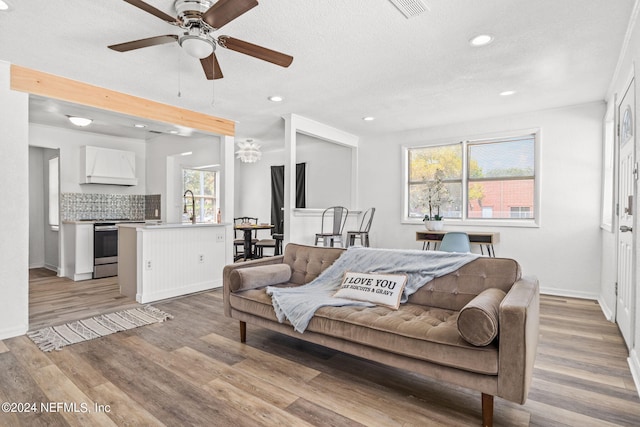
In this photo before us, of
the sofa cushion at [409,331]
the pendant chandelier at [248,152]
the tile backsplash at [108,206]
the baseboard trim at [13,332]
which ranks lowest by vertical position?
the baseboard trim at [13,332]

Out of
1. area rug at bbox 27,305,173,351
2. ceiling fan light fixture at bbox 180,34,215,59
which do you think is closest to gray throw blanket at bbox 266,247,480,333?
area rug at bbox 27,305,173,351

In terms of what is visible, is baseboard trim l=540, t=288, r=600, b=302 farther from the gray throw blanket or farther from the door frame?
the gray throw blanket

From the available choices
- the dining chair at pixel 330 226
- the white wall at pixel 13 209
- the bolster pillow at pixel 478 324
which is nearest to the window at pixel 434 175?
the dining chair at pixel 330 226

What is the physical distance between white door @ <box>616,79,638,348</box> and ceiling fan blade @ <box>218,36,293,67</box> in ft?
8.63

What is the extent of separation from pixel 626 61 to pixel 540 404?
9.62 feet

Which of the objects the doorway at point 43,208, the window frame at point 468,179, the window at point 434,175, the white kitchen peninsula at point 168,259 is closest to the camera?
the white kitchen peninsula at point 168,259

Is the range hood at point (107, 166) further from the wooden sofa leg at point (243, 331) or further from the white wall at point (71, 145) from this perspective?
the wooden sofa leg at point (243, 331)

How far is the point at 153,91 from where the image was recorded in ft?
13.0

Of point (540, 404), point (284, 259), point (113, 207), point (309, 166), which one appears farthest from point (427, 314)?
point (113, 207)

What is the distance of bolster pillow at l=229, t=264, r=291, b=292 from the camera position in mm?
2818

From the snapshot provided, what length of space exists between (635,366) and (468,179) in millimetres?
3607

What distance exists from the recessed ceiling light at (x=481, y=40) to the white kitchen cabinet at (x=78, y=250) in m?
5.79

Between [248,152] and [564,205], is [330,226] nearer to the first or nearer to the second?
[248,152]

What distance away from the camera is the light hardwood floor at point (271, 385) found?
6.02 feet
